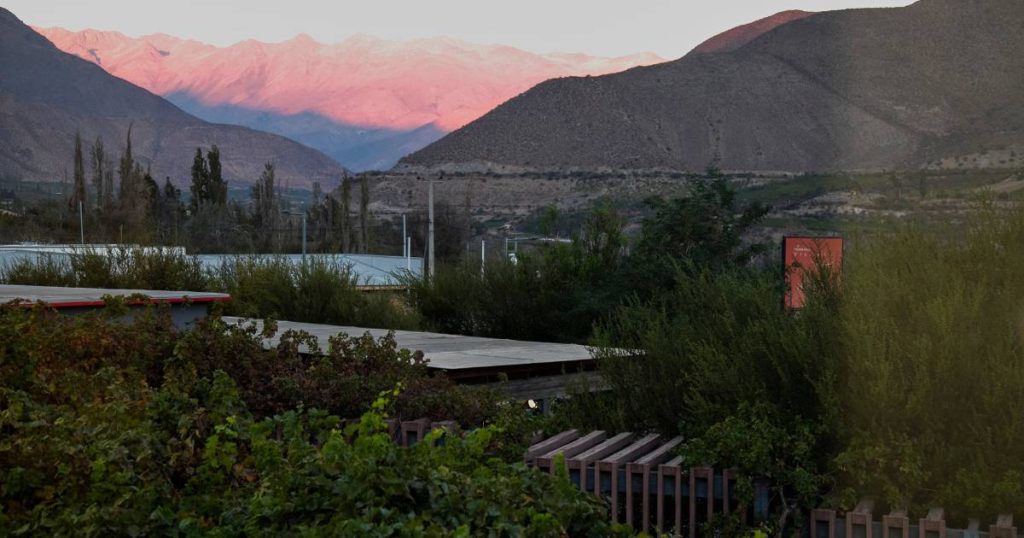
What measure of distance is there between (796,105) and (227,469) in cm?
7566

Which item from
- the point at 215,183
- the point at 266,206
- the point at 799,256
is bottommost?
the point at 799,256

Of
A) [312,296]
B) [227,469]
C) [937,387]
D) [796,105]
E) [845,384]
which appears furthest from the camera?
[796,105]

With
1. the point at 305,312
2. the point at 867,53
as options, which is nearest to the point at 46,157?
the point at 867,53

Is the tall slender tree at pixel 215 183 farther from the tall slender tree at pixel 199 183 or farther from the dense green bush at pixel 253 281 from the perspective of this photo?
the dense green bush at pixel 253 281

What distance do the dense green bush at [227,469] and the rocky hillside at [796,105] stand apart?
205 ft

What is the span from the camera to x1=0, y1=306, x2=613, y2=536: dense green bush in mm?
3896

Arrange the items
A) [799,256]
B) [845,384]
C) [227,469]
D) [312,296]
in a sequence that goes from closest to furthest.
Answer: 1. [227,469]
2. [845,384]
3. [799,256]
4. [312,296]

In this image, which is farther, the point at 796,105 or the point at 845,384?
the point at 796,105

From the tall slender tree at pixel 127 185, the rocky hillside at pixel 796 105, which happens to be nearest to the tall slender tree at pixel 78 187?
the tall slender tree at pixel 127 185

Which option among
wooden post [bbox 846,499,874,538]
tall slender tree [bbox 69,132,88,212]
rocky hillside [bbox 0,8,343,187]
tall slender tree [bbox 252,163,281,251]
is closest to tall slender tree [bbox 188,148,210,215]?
tall slender tree [bbox 252,163,281,251]

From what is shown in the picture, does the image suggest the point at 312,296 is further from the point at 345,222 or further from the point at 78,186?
the point at 78,186

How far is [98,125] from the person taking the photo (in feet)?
394

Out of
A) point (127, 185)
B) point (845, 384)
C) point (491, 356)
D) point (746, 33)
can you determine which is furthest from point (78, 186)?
point (746, 33)

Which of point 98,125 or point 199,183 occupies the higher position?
point 98,125
